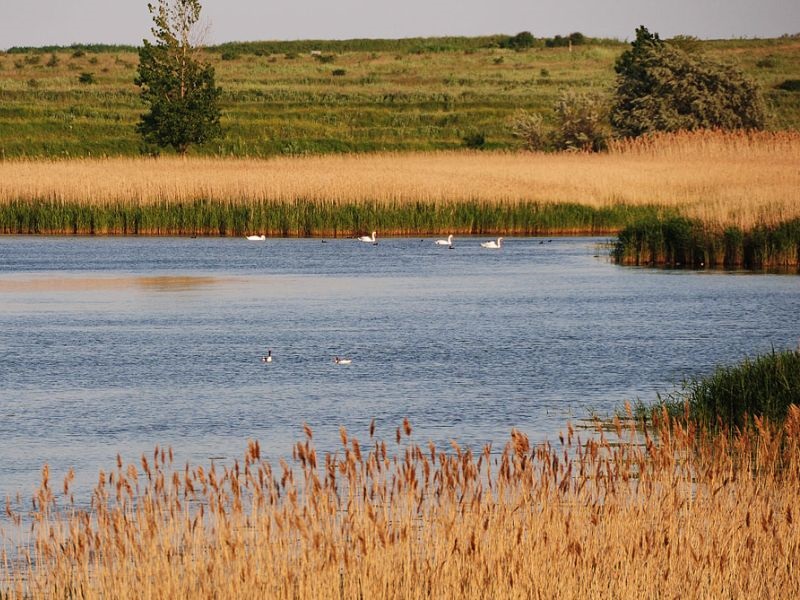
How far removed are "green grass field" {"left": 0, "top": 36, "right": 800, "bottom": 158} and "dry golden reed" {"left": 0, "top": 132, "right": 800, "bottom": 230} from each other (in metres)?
15.2

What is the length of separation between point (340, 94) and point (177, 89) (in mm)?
45264

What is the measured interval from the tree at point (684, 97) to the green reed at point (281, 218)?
17707 millimetres

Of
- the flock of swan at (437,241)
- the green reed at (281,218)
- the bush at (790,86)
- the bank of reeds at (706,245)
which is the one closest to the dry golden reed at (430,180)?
the green reed at (281,218)

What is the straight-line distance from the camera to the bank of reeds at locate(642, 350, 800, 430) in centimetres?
1238

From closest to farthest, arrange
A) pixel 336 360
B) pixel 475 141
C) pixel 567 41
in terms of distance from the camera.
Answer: pixel 336 360 < pixel 475 141 < pixel 567 41

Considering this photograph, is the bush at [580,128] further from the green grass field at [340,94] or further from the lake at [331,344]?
the lake at [331,344]

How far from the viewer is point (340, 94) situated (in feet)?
326

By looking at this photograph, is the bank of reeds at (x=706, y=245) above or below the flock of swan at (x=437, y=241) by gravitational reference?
above

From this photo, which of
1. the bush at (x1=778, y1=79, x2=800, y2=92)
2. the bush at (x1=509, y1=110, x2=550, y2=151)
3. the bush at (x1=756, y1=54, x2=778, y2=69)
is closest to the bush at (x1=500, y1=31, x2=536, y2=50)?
the bush at (x1=756, y1=54, x2=778, y2=69)

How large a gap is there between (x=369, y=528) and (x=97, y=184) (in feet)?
109

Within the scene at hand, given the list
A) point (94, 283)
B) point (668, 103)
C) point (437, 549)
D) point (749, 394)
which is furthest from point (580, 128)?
point (437, 549)

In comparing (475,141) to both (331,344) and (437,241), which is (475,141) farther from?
(331,344)

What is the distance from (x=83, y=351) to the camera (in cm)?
1841

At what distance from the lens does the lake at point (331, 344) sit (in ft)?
43.0
